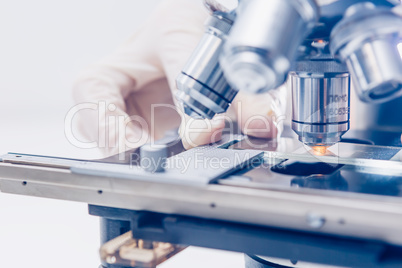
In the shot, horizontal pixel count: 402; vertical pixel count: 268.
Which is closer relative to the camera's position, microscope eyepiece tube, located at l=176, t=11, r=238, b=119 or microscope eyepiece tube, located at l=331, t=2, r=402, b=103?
microscope eyepiece tube, located at l=331, t=2, r=402, b=103

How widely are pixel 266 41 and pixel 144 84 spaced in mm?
816

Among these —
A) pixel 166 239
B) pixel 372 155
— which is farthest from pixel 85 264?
pixel 372 155

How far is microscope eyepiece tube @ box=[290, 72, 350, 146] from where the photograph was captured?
61cm

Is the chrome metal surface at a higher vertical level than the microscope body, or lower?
lower

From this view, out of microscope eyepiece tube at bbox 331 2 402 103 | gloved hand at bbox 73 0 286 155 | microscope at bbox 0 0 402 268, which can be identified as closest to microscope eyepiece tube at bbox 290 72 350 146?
microscope at bbox 0 0 402 268

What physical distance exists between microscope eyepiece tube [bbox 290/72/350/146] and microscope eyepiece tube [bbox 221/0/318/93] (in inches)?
4.9

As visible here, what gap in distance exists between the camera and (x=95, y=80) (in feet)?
4.00

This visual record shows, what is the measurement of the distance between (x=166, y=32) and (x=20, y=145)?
0.62 m

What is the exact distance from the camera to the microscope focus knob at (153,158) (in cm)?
57

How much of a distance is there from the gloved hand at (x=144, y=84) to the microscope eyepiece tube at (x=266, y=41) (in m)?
0.48

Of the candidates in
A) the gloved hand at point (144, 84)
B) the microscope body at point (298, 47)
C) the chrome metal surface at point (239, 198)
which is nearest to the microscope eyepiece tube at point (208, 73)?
the microscope body at point (298, 47)

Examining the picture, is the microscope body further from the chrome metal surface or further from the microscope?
the chrome metal surface

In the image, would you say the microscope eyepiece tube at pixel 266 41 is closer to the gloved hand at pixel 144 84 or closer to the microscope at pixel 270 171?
the microscope at pixel 270 171

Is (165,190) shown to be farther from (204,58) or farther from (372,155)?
(372,155)
